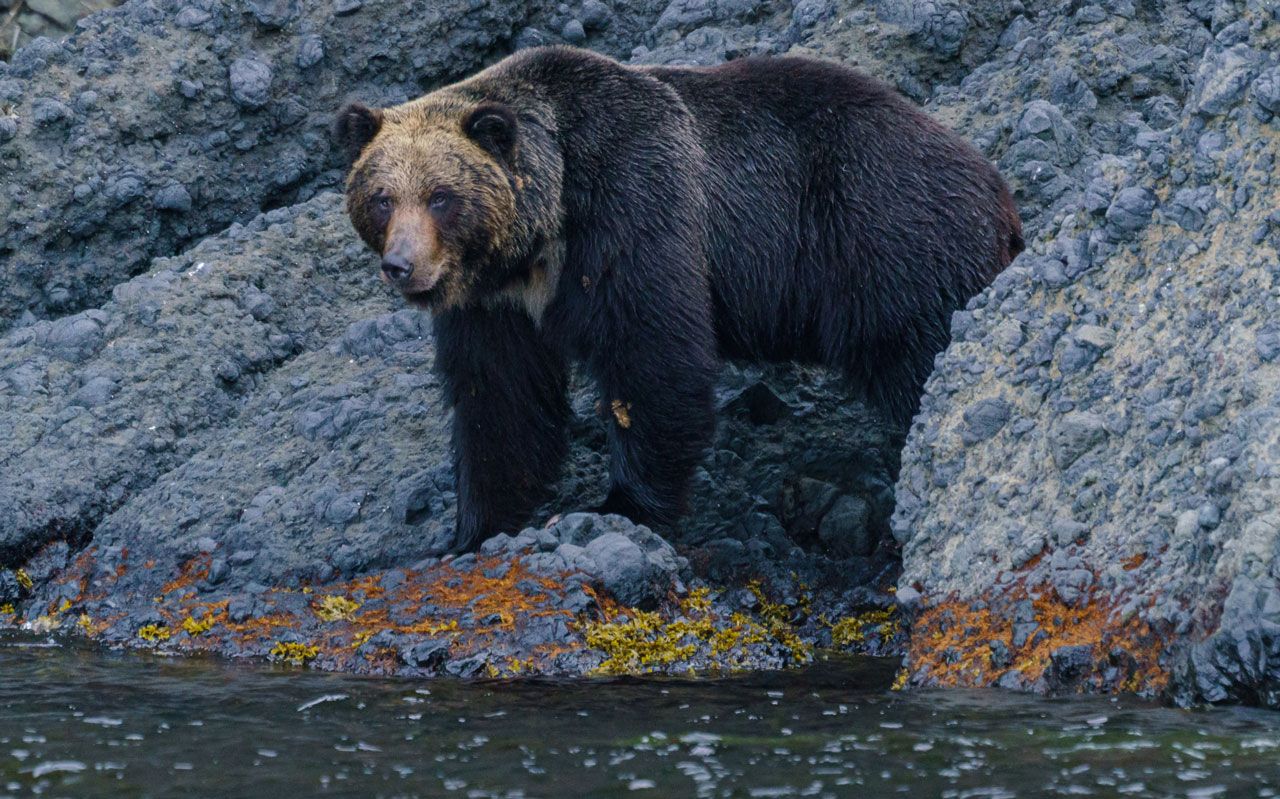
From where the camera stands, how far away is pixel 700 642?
659cm

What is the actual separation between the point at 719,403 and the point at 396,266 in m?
1.99

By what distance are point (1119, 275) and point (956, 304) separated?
165 cm

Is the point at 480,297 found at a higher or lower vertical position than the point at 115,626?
higher

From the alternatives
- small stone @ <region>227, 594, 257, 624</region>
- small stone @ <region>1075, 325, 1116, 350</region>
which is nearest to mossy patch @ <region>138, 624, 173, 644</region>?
small stone @ <region>227, 594, 257, 624</region>

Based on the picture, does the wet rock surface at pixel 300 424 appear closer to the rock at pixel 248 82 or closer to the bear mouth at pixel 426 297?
the rock at pixel 248 82

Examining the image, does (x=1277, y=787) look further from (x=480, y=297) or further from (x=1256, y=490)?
(x=480, y=297)

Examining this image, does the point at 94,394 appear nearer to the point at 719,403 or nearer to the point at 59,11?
the point at 719,403

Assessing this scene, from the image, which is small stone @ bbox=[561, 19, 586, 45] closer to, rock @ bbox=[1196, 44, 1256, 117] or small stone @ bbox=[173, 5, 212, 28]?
small stone @ bbox=[173, 5, 212, 28]

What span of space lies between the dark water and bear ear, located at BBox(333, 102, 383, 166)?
8.56 ft

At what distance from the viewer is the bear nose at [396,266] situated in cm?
711

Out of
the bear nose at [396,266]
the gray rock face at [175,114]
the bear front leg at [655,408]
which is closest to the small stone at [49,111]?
the gray rock face at [175,114]

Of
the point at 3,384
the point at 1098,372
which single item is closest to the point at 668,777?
the point at 1098,372

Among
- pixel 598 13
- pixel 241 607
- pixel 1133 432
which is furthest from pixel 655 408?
pixel 598 13

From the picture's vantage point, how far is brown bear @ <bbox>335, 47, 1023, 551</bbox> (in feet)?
24.4
